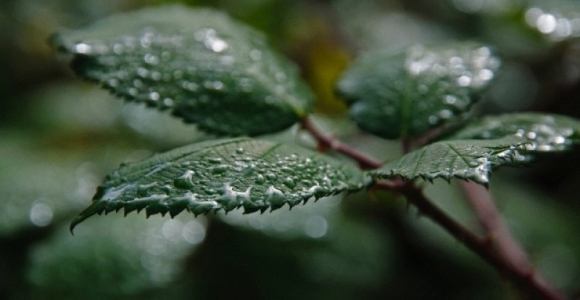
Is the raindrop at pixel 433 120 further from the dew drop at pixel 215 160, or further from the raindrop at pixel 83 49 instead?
the raindrop at pixel 83 49

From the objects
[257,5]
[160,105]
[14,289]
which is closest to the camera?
[160,105]

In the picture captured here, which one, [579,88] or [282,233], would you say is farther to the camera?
[579,88]

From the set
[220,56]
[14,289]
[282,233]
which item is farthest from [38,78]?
[220,56]

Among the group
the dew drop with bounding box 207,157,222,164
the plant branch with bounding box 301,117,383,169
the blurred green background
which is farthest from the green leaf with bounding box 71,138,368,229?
the blurred green background

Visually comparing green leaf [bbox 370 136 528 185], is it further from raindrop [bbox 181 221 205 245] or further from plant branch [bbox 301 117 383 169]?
raindrop [bbox 181 221 205 245]

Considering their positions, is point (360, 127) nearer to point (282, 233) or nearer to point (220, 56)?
point (220, 56)

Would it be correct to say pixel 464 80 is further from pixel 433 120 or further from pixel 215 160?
pixel 215 160
